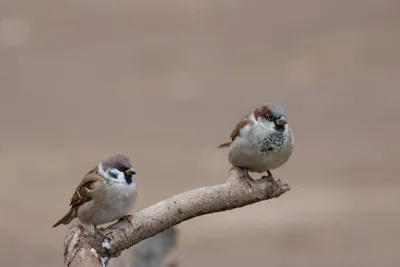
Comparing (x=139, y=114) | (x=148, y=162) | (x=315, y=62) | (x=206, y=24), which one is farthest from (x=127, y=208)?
(x=206, y=24)

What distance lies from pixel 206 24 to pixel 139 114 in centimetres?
225

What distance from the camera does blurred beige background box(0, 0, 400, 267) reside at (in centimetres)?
909

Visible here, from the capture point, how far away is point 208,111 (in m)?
11.2

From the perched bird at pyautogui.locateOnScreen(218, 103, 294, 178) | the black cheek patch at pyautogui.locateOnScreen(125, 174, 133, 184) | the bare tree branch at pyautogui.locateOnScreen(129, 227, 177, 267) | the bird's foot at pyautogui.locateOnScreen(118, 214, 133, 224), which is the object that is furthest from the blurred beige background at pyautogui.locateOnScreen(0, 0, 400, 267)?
the bare tree branch at pyautogui.locateOnScreen(129, 227, 177, 267)

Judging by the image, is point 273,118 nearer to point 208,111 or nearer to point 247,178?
point 247,178

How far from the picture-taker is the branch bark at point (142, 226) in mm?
3227

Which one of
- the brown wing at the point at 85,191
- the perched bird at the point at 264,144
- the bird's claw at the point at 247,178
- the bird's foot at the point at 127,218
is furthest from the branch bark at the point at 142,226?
the perched bird at the point at 264,144

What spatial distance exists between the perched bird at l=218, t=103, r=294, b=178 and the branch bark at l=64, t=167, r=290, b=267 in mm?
469

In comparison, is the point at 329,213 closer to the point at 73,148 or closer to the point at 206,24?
the point at 73,148

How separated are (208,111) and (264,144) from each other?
7056mm

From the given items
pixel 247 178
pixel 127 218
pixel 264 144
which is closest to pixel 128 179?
pixel 127 218

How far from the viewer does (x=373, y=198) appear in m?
9.59

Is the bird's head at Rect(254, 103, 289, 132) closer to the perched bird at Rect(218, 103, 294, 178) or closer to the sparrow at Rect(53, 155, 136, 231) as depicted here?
the perched bird at Rect(218, 103, 294, 178)

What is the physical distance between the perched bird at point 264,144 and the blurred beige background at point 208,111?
4.35 m
